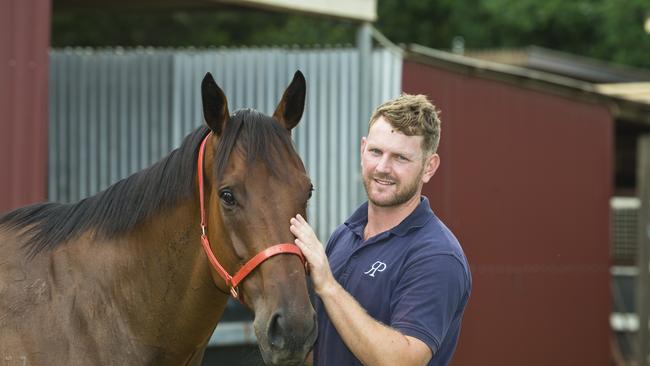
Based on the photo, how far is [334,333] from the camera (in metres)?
3.16

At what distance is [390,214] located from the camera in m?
3.13

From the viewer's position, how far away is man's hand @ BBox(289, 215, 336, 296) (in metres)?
2.84

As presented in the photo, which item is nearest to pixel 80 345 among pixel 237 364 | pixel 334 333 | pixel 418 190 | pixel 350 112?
→ pixel 334 333

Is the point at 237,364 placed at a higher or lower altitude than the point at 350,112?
lower

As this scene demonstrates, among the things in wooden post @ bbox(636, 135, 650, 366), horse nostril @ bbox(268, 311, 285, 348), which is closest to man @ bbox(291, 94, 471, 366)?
horse nostril @ bbox(268, 311, 285, 348)

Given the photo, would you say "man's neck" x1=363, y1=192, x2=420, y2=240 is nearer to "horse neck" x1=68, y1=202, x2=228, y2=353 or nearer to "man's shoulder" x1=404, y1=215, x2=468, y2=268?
"man's shoulder" x1=404, y1=215, x2=468, y2=268

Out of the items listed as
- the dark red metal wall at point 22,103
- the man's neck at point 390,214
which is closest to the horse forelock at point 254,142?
the man's neck at point 390,214

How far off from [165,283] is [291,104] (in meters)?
0.80

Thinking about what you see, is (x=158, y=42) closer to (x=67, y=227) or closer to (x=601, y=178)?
(x=601, y=178)

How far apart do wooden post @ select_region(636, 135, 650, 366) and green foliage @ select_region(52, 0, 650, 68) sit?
A: 6597mm

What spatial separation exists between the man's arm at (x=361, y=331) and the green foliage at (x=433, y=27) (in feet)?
42.8

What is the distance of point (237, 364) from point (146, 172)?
11.7ft

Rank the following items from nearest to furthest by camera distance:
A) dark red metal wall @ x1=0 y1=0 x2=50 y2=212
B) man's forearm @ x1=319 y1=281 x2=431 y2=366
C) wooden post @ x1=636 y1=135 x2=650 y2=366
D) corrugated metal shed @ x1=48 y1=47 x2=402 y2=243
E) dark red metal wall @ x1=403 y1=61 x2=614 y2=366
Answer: man's forearm @ x1=319 y1=281 x2=431 y2=366, dark red metal wall @ x1=0 y1=0 x2=50 y2=212, corrugated metal shed @ x1=48 y1=47 x2=402 y2=243, dark red metal wall @ x1=403 y1=61 x2=614 y2=366, wooden post @ x1=636 y1=135 x2=650 y2=366

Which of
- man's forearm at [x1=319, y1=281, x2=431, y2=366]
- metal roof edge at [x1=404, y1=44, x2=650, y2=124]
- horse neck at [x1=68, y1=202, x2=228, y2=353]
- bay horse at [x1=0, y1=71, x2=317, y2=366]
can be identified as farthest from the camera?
metal roof edge at [x1=404, y1=44, x2=650, y2=124]
